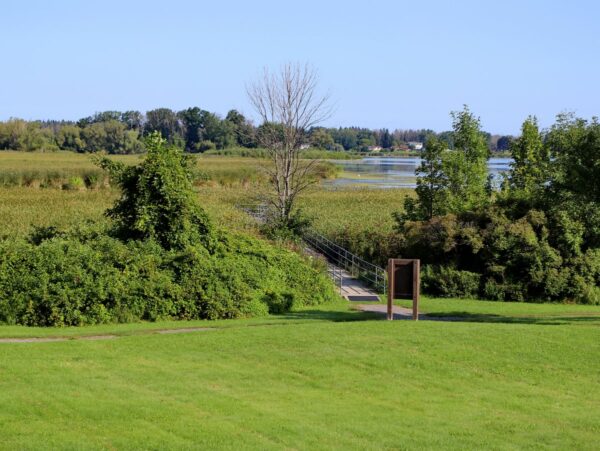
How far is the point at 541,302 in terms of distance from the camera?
32.0m

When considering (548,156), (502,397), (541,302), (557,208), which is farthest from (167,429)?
(548,156)

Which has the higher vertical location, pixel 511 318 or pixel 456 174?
pixel 456 174

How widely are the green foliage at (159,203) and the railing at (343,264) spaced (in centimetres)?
763

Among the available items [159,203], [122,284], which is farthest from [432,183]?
[122,284]

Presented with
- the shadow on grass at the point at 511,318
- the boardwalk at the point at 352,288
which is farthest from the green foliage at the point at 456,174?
the shadow on grass at the point at 511,318

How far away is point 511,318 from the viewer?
25.7 metres

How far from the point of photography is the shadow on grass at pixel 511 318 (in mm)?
24812

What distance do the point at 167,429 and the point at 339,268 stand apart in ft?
91.5

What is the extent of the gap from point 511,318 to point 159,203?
12111mm

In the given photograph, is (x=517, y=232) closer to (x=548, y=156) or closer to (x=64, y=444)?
(x=548, y=156)

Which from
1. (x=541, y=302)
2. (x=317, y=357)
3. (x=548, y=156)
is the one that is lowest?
(x=541, y=302)

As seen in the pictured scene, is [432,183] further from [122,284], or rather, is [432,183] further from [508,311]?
[122,284]

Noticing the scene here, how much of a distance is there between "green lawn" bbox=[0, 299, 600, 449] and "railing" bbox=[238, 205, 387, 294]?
38.4 feet

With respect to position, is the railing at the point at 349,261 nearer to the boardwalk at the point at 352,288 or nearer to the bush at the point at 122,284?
the boardwalk at the point at 352,288
